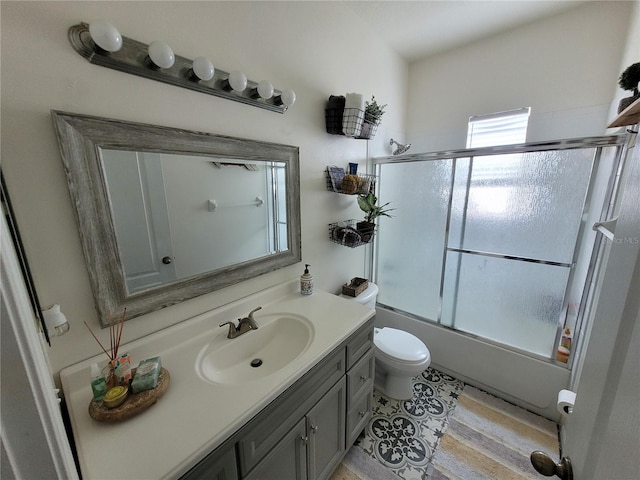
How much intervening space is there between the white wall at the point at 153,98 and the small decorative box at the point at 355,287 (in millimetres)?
252

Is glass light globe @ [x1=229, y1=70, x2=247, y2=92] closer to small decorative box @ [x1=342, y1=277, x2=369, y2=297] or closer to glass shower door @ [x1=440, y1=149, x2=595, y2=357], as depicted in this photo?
small decorative box @ [x1=342, y1=277, x2=369, y2=297]

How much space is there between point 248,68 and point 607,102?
7.14 feet

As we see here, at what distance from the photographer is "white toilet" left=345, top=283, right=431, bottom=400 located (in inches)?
65.1

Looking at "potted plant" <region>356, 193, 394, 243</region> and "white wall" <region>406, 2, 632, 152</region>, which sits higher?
"white wall" <region>406, 2, 632, 152</region>

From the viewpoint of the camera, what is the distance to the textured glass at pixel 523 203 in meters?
Answer: 1.52

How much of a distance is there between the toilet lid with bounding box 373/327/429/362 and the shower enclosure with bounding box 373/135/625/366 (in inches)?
16.4

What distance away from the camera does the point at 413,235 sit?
86.5 inches

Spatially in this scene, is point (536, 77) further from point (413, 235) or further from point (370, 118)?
point (413, 235)

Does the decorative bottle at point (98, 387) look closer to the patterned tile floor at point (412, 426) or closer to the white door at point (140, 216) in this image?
the white door at point (140, 216)

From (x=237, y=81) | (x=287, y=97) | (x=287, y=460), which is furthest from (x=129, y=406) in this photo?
(x=287, y=97)

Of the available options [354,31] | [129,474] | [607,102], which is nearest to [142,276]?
[129,474]

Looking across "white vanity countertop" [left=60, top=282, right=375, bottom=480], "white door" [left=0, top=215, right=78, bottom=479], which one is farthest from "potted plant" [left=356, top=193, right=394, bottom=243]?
"white door" [left=0, top=215, right=78, bottom=479]

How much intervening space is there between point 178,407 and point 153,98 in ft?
3.47

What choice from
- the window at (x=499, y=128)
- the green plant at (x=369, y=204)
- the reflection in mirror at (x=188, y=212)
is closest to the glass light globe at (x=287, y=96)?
the reflection in mirror at (x=188, y=212)
